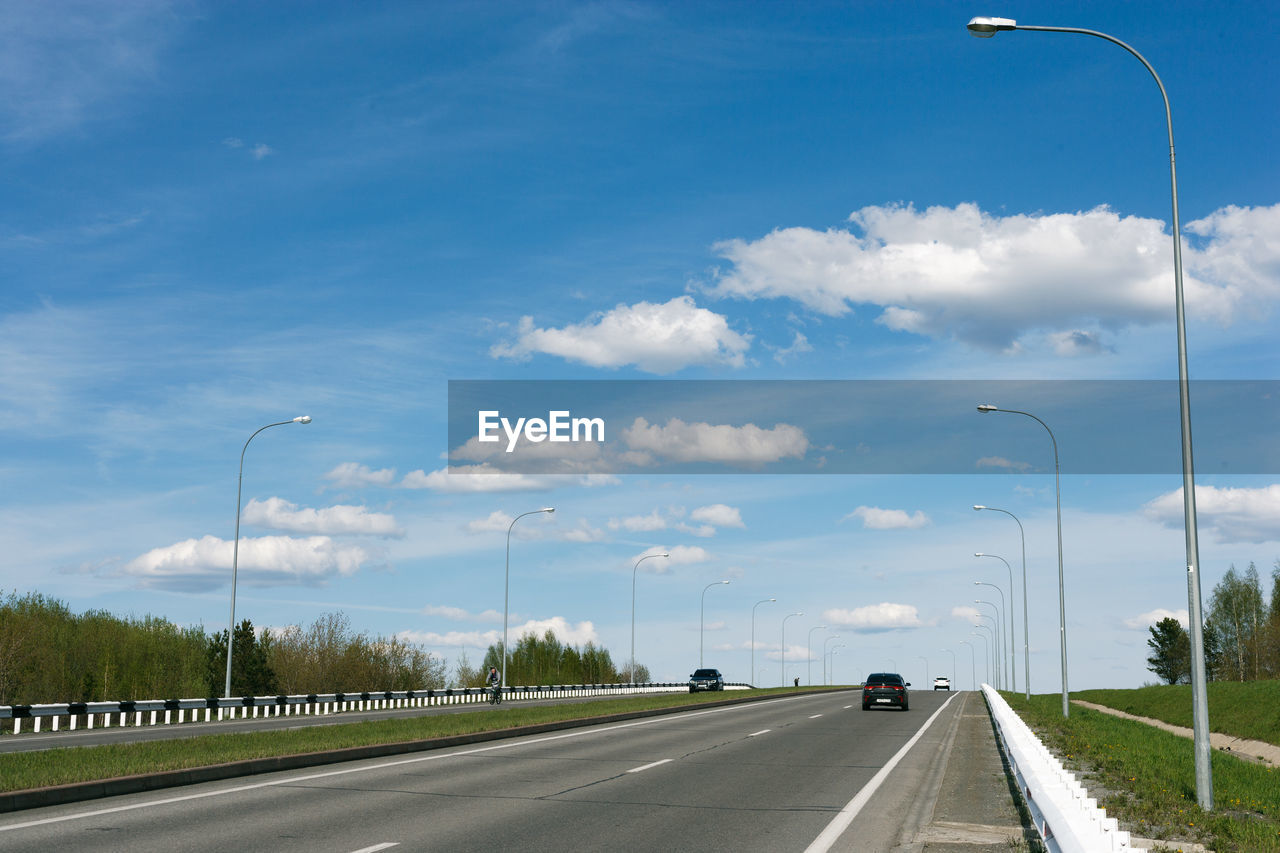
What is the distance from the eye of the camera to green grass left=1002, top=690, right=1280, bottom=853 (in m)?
10.1

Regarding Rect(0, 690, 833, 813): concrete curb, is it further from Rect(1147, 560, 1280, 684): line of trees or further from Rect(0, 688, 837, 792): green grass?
Rect(1147, 560, 1280, 684): line of trees

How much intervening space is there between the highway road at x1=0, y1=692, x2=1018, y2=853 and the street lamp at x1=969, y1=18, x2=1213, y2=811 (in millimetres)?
3043

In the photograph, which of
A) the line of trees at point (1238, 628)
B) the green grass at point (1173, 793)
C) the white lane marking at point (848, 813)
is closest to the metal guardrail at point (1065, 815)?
the green grass at point (1173, 793)

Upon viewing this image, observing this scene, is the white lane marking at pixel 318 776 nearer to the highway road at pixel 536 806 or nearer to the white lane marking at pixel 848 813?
the highway road at pixel 536 806

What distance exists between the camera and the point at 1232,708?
49.6m

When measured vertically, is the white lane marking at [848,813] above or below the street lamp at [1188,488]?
below

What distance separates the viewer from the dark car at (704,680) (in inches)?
3000

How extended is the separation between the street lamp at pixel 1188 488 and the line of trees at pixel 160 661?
138ft

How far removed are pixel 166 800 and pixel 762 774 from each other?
8503 mm

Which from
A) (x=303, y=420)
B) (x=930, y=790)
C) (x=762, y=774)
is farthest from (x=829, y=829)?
(x=303, y=420)

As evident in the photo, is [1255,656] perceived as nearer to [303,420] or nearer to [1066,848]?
[303,420]

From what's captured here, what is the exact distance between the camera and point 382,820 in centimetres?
1123


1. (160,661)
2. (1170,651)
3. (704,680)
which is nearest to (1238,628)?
(1170,651)

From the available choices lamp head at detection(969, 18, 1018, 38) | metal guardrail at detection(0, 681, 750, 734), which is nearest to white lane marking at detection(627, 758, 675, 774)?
lamp head at detection(969, 18, 1018, 38)
